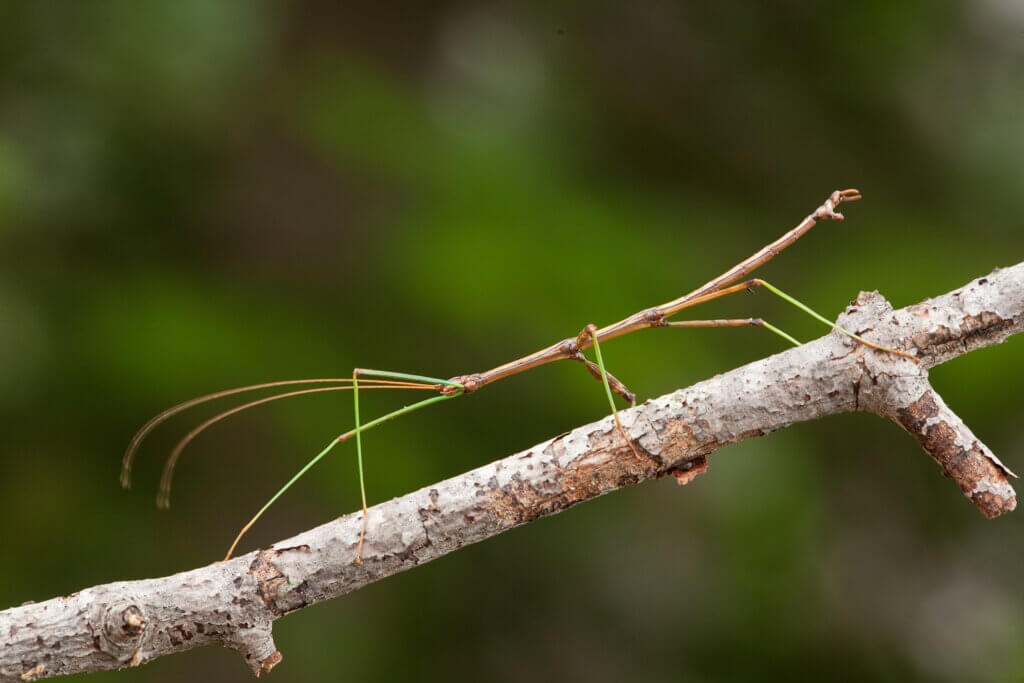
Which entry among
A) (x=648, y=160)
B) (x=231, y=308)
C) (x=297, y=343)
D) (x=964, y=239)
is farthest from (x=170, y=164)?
(x=964, y=239)

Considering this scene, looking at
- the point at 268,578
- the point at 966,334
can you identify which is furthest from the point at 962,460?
the point at 268,578

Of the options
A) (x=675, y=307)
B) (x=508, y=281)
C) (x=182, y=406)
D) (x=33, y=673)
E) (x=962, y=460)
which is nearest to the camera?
(x=962, y=460)

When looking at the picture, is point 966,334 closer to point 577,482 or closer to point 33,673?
point 577,482

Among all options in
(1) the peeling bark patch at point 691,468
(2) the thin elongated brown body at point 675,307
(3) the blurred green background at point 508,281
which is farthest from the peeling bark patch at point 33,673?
(3) the blurred green background at point 508,281

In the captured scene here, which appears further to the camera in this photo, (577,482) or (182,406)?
(182,406)

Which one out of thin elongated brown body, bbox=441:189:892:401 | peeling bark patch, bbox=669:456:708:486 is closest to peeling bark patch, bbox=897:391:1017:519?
peeling bark patch, bbox=669:456:708:486

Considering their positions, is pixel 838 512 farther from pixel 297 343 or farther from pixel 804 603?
pixel 297 343

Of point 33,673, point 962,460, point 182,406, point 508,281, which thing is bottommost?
point 962,460
